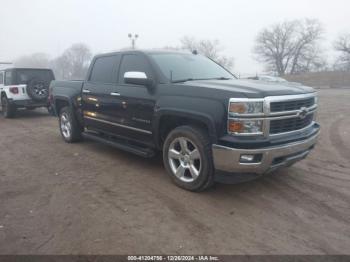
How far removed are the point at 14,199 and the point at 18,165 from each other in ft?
5.76

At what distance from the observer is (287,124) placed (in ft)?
14.1

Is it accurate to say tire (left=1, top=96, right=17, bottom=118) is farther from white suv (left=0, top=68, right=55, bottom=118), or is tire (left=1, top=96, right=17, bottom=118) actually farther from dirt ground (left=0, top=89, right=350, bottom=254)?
dirt ground (left=0, top=89, right=350, bottom=254)

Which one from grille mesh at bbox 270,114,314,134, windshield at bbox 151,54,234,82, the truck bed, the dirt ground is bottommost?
the dirt ground

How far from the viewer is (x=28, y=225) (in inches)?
150

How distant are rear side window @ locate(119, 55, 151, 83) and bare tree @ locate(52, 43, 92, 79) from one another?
62.0 metres

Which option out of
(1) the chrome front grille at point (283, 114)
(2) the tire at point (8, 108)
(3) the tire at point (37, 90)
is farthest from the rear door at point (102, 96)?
(2) the tire at point (8, 108)

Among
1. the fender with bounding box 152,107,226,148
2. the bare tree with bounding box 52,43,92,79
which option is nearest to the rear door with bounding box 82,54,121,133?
the fender with bounding box 152,107,226,148

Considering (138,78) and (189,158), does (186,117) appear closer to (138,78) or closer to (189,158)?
(189,158)

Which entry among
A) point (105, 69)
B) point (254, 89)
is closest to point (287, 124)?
point (254, 89)

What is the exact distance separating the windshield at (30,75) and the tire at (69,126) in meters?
5.45

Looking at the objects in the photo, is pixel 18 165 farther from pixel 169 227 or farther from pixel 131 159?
pixel 169 227

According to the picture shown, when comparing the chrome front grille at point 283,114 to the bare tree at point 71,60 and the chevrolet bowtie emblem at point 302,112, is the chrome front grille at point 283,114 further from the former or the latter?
the bare tree at point 71,60

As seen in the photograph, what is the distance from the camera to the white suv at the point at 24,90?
40.0 feet

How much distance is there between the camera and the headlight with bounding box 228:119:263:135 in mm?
3965
